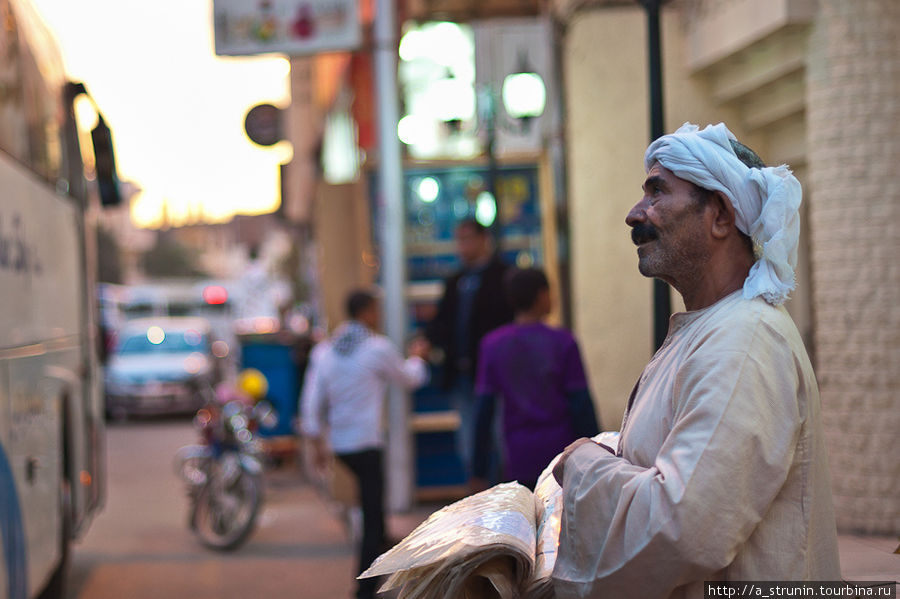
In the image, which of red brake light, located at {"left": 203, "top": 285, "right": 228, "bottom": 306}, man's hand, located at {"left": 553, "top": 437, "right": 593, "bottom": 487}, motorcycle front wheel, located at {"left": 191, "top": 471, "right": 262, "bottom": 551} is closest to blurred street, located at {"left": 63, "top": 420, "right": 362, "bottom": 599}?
motorcycle front wheel, located at {"left": 191, "top": 471, "right": 262, "bottom": 551}

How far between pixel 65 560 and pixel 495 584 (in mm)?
5734

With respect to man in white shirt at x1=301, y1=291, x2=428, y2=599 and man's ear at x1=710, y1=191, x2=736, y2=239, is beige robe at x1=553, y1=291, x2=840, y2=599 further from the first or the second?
man in white shirt at x1=301, y1=291, x2=428, y2=599

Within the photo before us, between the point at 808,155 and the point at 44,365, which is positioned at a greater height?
the point at 808,155

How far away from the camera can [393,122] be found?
9.54m

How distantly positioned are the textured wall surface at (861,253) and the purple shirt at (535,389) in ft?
6.32

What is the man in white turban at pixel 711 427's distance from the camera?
2.03 meters

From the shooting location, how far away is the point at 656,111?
4.91m

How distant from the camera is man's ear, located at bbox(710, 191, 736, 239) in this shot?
232cm

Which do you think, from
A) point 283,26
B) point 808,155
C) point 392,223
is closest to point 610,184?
point 392,223

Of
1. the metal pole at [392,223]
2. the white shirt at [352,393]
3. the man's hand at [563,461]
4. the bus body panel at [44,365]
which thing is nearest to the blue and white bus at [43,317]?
the bus body panel at [44,365]

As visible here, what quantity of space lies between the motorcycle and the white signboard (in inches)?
131

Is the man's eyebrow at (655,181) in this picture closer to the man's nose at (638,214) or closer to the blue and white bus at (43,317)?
the man's nose at (638,214)

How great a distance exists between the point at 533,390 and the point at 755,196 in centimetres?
321

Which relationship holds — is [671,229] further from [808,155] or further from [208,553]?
[208,553]
